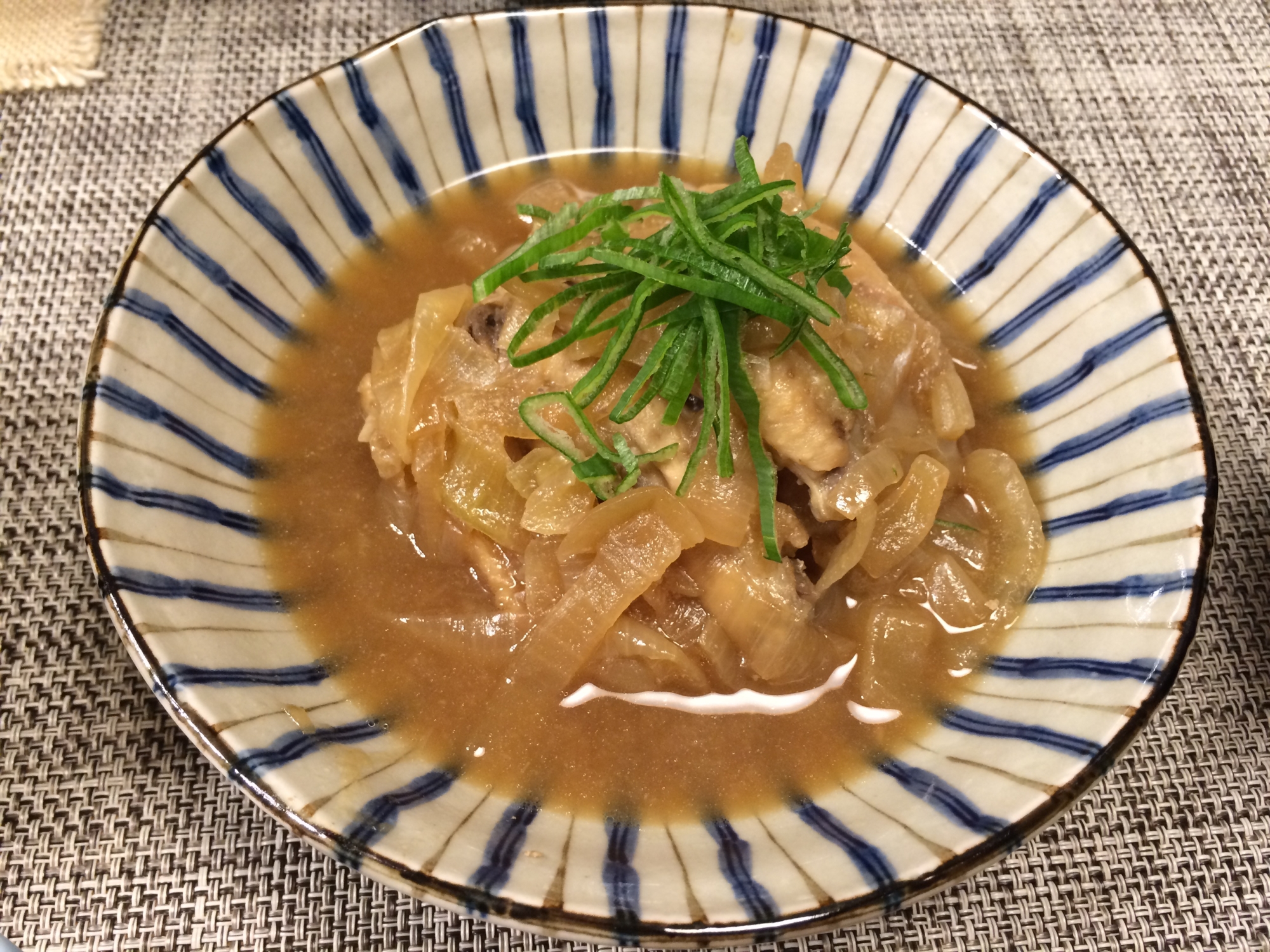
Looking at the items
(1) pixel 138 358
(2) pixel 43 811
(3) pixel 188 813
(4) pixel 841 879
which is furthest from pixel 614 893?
(1) pixel 138 358

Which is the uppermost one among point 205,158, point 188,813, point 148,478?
point 205,158

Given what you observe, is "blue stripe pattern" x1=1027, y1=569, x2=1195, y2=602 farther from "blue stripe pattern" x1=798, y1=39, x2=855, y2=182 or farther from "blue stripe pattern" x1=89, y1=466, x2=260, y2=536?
"blue stripe pattern" x1=89, y1=466, x2=260, y2=536

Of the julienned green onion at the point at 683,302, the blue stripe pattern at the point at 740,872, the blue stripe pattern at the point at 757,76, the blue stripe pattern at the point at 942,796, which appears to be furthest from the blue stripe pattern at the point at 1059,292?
the blue stripe pattern at the point at 740,872

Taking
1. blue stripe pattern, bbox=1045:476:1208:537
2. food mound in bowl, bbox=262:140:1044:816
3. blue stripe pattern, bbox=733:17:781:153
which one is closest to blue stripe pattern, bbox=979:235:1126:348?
food mound in bowl, bbox=262:140:1044:816

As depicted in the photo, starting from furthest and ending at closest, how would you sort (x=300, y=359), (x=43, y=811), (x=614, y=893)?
(x=300, y=359) → (x=43, y=811) → (x=614, y=893)

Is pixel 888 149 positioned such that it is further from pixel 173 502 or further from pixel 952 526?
pixel 173 502

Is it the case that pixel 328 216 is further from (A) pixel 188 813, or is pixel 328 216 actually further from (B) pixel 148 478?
(A) pixel 188 813

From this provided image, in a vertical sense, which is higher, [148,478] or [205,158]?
[205,158]
